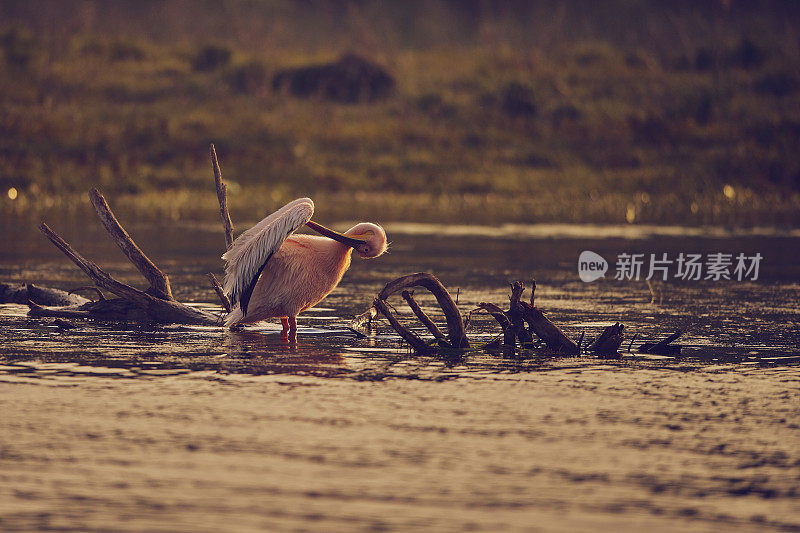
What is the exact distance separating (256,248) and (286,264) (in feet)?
1.35

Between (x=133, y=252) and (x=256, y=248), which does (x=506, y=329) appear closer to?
(x=256, y=248)

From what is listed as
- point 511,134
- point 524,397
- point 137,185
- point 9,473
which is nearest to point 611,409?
point 524,397

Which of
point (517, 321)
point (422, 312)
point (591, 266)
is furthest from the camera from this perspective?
point (591, 266)

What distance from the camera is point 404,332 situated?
9.52 meters

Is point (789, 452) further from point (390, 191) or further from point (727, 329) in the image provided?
point (390, 191)

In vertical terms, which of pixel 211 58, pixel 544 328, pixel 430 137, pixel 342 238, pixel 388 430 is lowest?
pixel 388 430

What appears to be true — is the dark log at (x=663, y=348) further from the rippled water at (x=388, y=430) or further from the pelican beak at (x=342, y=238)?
the pelican beak at (x=342, y=238)

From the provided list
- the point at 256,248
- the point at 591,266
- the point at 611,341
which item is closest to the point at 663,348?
the point at 611,341

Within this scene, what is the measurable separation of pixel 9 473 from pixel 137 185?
26397 mm

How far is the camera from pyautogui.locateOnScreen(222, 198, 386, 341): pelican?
10.0 meters

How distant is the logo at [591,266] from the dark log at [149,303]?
595cm

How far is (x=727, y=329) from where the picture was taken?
11.5 meters

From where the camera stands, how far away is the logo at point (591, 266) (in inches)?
639

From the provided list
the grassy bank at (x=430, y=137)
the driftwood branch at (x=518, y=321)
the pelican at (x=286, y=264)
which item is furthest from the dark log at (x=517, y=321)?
the grassy bank at (x=430, y=137)
